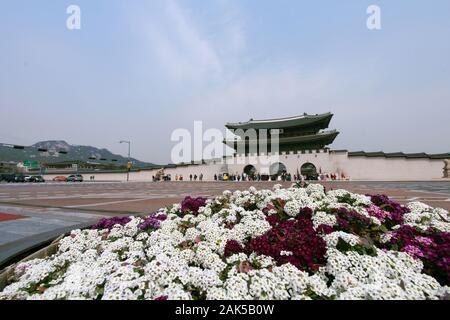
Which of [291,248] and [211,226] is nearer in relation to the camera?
[291,248]

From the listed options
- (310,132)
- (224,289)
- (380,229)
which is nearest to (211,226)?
(224,289)

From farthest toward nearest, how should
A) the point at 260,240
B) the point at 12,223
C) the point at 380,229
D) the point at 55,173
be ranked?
the point at 55,173
the point at 12,223
the point at 380,229
the point at 260,240

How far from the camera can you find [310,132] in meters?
37.8

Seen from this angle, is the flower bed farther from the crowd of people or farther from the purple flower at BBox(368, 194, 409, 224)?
the crowd of people

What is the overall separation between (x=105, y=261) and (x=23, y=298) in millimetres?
516

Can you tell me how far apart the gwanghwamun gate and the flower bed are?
32.5 meters

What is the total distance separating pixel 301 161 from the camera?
3519 centimetres

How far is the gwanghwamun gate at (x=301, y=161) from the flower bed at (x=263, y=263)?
1278 inches

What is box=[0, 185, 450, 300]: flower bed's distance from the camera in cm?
132

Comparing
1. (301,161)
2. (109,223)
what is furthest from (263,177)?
(109,223)

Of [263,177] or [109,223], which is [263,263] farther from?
[263,177]

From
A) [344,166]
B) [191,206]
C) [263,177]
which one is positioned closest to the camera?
[191,206]

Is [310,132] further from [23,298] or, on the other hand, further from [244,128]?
[23,298]

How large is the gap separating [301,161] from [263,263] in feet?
117
